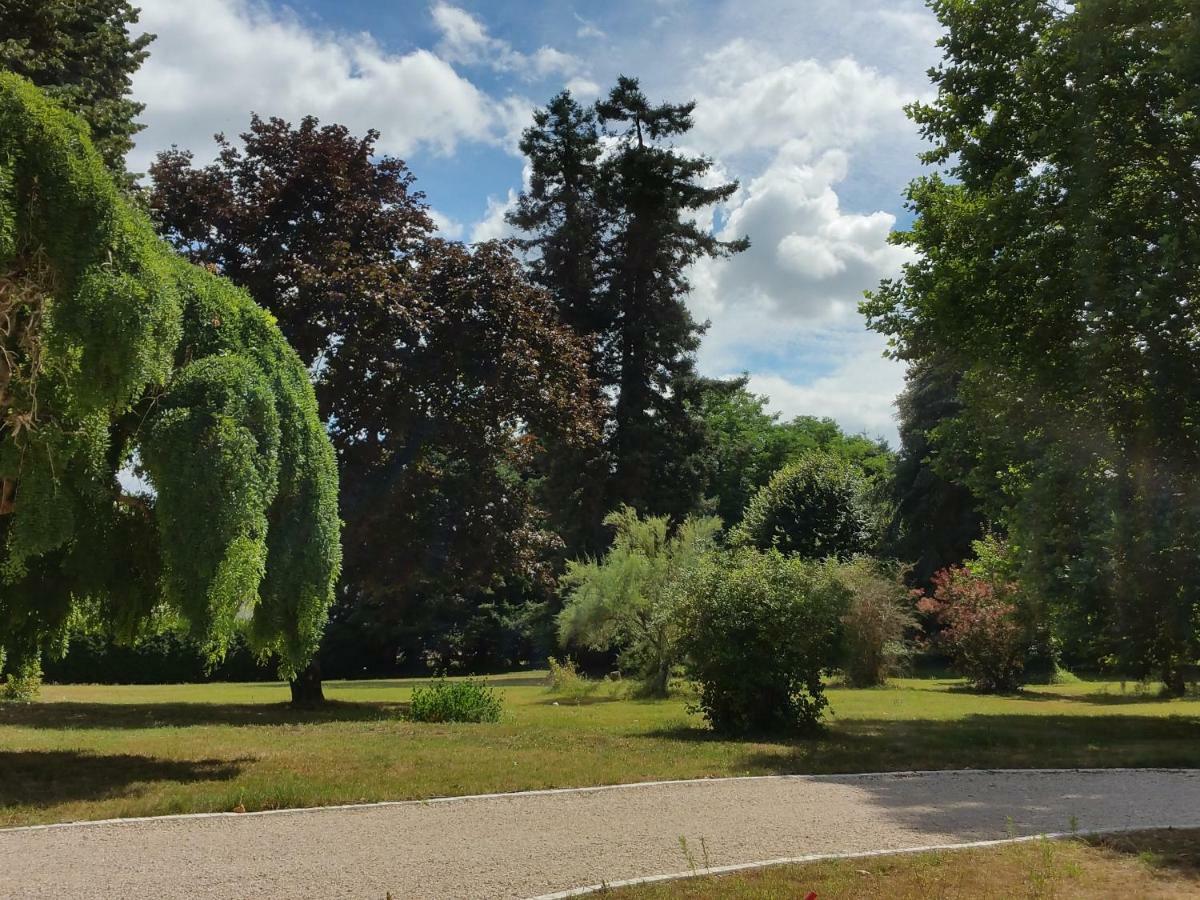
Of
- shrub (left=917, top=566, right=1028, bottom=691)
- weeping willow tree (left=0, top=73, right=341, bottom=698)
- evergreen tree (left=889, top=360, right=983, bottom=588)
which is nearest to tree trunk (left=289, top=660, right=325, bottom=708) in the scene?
weeping willow tree (left=0, top=73, right=341, bottom=698)

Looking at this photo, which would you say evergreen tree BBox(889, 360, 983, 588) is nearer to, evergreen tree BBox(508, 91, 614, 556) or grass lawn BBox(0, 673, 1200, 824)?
evergreen tree BBox(508, 91, 614, 556)

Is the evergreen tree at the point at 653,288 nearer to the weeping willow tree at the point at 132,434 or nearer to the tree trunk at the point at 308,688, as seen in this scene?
the tree trunk at the point at 308,688

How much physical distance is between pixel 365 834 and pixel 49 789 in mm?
3718

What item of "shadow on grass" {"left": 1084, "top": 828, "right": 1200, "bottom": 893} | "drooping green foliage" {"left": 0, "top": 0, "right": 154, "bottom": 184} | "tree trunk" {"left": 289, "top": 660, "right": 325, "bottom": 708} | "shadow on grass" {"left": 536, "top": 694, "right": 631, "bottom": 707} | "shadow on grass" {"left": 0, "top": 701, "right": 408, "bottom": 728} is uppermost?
"drooping green foliage" {"left": 0, "top": 0, "right": 154, "bottom": 184}

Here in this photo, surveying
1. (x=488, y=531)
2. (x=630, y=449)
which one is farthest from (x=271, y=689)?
(x=630, y=449)

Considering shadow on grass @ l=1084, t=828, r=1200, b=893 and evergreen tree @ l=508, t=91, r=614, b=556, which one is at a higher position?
evergreen tree @ l=508, t=91, r=614, b=556

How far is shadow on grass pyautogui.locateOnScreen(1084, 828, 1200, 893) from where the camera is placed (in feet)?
19.6

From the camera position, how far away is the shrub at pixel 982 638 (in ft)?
81.8

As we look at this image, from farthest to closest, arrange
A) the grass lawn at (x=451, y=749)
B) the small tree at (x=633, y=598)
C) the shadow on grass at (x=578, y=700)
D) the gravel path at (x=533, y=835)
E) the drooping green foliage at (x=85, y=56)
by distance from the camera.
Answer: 1. the small tree at (x=633, y=598)
2. the shadow on grass at (x=578, y=700)
3. the drooping green foliage at (x=85, y=56)
4. the grass lawn at (x=451, y=749)
5. the gravel path at (x=533, y=835)

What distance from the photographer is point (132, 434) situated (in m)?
10.0

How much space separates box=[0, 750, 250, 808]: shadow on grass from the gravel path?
4.94ft

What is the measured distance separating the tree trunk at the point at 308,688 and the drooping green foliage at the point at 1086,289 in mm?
14087

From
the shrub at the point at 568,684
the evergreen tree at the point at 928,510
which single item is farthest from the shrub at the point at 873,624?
the evergreen tree at the point at 928,510

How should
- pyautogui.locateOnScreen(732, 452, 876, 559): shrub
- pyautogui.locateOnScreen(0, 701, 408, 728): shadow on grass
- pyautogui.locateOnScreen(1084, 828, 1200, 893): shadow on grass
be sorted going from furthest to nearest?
pyautogui.locateOnScreen(732, 452, 876, 559): shrub, pyautogui.locateOnScreen(0, 701, 408, 728): shadow on grass, pyautogui.locateOnScreen(1084, 828, 1200, 893): shadow on grass
